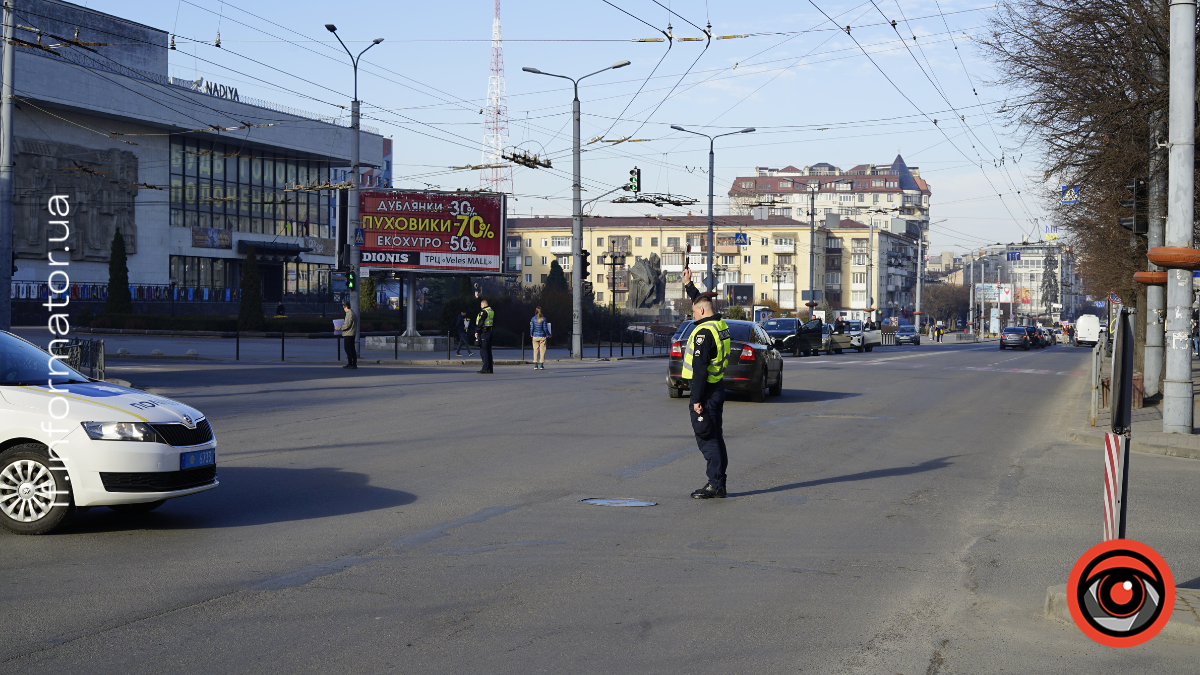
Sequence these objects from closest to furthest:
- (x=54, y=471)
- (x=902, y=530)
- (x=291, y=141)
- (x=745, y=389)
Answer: (x=54, y=471)
(x=902, y=530)
(x=745, y=389)
(x=291, y=141)

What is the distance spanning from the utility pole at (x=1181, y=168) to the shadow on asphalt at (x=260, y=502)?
11.3m

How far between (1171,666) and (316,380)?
22376 mm

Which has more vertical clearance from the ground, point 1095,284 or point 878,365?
point 1095,284

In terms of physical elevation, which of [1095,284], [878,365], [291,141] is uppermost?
[291,141]

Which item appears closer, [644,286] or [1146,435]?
[1146,435]

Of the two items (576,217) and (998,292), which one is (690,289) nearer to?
(576,217)

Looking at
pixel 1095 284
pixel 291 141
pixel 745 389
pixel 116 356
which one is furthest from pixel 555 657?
pixel 291 141

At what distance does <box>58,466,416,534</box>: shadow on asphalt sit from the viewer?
8352 mm

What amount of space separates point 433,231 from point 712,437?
34451 mm

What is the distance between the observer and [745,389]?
65.8 feet

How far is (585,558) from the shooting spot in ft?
24.0

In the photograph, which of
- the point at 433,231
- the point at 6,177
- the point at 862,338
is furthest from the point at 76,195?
the point at 6,177

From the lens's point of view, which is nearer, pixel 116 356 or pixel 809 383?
pixel 809 383

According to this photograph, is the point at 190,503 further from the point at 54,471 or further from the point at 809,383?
the point at 809,383
